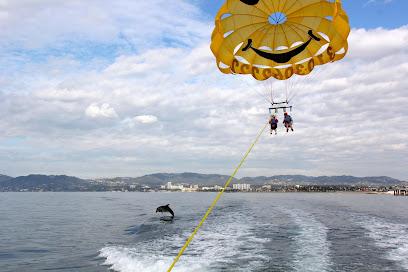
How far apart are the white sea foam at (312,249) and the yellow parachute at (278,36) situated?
9.45 meters

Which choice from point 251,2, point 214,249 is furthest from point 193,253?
Answer: point 251,2

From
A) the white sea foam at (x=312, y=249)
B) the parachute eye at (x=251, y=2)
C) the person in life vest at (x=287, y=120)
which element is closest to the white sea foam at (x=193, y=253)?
the white sea foam at (x=312, y=249)

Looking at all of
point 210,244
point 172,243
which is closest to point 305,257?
point 210,244

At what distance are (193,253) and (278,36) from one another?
480 inches

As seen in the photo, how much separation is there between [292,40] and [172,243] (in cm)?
1323

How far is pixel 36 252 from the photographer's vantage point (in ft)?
50.3

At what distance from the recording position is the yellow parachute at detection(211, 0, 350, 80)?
544 inches

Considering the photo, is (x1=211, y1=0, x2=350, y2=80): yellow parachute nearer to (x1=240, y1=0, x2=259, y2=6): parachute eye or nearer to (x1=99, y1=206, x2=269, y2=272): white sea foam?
(x1=240, y1=0, x2=259, y2=6): parachute eye

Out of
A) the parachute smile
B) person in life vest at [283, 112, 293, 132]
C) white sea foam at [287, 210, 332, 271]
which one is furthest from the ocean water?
the parachute smile

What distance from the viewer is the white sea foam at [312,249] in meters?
12.4

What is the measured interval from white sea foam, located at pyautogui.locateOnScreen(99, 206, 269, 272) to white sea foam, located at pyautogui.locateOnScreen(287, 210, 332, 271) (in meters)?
1.78

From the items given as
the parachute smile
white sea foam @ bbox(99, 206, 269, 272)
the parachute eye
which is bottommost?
white sea foam @ bbox(99, 206, 269, 272)

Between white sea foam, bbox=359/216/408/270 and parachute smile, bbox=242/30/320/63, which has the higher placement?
parachute smile, bbox=242/30/320/63

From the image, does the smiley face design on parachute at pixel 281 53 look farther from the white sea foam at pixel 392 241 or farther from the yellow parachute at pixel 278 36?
the white sea foam at pixel 392 241
